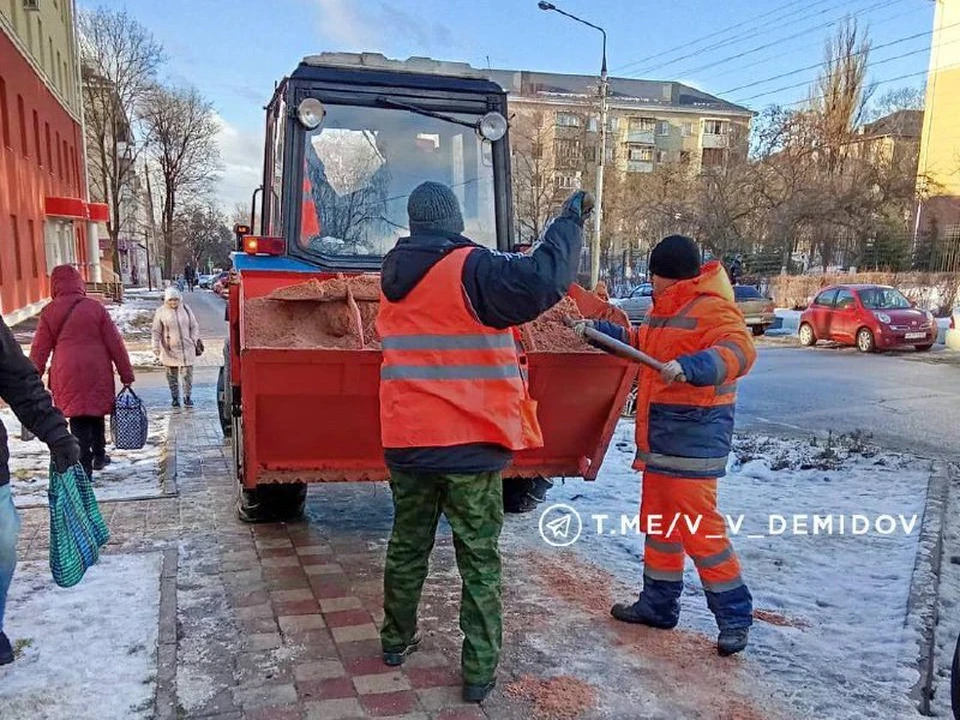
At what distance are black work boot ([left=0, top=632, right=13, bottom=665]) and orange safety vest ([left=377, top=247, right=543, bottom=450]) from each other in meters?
1.85

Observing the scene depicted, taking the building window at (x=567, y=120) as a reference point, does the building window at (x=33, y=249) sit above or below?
below

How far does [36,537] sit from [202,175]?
1725 inches

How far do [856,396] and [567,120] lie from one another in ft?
127

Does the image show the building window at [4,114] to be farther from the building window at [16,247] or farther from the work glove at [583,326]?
the work glove at [583,326]

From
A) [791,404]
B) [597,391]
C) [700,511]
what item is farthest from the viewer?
[791,404]

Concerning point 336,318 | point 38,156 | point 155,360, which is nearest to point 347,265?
point 336,318

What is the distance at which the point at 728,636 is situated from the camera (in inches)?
137

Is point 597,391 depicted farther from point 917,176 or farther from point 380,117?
point 917,176

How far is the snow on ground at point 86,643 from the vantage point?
300 cm

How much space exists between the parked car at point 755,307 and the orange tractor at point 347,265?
1535 centimetres

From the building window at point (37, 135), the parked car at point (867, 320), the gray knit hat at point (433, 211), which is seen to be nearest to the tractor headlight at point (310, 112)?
the gray knit hat at point (433, 211)

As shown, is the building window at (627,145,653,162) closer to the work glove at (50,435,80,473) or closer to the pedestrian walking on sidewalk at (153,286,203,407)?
the pedestrian walking on sidewalk at (153,286,203,407)

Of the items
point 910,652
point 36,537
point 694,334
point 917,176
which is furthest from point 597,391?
point 917,176

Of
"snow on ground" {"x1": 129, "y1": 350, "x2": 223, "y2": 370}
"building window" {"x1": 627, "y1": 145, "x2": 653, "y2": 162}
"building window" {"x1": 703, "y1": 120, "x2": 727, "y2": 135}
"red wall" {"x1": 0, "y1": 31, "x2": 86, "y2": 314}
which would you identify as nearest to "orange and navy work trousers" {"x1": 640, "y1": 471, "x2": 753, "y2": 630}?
"snow on ground" {"x1": 129, "y1": 350, "x2": 223, "y2": 370}
